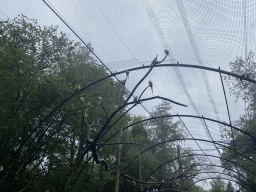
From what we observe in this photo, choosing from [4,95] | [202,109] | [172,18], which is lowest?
Answer: [4,95]

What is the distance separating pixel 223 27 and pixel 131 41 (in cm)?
220

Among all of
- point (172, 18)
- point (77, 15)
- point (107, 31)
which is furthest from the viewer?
point (107, 31)

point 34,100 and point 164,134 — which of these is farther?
point 164,134

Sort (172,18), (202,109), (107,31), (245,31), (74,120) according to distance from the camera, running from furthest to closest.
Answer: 1. (74,120)
2. (202,109)
3. (107,31)
4. (172,18)
5. (245,31)

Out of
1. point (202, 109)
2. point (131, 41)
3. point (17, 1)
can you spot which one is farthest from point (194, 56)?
point (17, 1)

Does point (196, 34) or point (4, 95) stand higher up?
point (196, 34)

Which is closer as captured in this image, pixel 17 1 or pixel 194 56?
pixel 194 56

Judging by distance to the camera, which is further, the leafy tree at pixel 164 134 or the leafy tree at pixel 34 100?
the leafy tree at pixel 164 134

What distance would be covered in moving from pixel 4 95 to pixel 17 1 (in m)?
2.77

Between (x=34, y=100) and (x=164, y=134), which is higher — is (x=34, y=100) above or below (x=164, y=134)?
below

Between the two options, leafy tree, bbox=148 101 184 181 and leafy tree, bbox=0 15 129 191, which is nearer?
leafy tree, bbox=0 15 129 191

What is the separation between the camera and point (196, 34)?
4457 millimetres

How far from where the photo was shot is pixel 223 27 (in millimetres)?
4066

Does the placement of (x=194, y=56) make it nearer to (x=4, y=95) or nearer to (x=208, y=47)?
(x=208, y=47)
